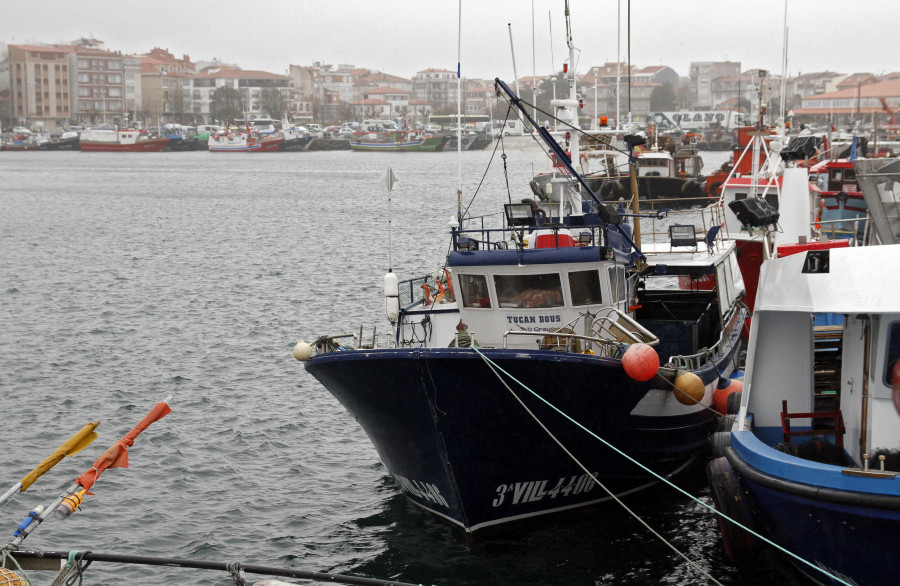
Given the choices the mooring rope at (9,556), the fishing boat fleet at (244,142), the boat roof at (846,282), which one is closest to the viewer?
the mooring rope at (9,556)

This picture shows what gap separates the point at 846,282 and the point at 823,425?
267 cm

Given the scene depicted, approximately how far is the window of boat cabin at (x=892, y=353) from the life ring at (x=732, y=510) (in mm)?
2805

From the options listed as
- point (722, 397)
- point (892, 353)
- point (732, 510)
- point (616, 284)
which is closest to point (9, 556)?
point (732, 510)

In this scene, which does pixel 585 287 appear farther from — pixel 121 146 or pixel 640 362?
pixel 121 146

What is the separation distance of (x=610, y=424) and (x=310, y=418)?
30.9 ft

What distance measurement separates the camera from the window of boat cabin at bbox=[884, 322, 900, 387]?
11.4 metres

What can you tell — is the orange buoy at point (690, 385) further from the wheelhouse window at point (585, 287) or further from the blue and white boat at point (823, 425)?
the wheelhouse window at point (585, 287)

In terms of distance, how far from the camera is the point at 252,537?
53.2ft

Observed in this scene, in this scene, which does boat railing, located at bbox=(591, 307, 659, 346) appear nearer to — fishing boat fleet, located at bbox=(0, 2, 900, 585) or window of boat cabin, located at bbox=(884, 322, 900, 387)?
fishing boat fleet, located at bbox=(0, 2, 900, 585)

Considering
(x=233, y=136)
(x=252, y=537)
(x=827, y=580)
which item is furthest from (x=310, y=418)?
(x=233, y=136)

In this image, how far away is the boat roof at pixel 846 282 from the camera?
11273mm

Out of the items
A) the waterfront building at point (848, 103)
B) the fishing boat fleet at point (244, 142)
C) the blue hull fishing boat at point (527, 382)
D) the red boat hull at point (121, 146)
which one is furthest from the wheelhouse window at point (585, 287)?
the waterfront building at point (848, 103)

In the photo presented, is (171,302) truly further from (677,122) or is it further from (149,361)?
(677,122)

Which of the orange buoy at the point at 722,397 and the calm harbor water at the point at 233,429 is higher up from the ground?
the orange buoy at the point at 722,397
